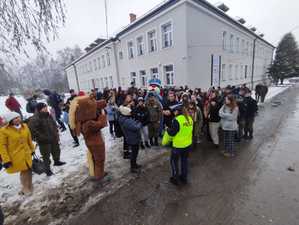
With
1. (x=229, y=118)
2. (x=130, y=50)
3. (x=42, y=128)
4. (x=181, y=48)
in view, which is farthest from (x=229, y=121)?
(x=130, y=50)

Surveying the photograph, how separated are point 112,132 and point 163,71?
8459 millimetres

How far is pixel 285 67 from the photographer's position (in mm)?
30266

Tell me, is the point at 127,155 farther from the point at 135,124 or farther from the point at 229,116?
the point at 229,116

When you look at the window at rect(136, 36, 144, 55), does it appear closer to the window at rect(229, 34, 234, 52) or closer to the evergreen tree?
the window at rect(229, 34, 234, 52)

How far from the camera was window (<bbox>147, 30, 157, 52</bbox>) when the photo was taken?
45.2 ft

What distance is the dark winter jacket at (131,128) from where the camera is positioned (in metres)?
3.58

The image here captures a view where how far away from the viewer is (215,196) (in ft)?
9.38

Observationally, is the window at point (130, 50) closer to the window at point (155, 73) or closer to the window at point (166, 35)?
the window at point (155, 73)

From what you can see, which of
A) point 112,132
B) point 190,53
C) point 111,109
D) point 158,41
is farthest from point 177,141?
point 158,41

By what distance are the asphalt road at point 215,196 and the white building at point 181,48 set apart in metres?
8.68

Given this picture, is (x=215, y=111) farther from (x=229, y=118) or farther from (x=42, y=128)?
(x=42, y=128)

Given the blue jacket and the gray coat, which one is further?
the blue jacket

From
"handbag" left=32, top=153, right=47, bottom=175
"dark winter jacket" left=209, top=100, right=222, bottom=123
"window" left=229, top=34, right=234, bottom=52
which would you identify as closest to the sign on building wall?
"window" left=229, top=34, right=234, bottom=52

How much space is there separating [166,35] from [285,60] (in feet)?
104
